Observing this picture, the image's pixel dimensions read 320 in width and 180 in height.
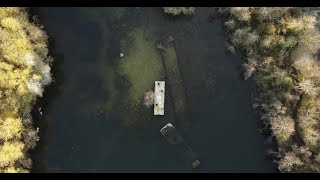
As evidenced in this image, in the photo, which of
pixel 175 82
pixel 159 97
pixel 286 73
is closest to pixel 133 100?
pixel 159 97

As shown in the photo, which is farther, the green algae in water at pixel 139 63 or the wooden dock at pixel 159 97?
the green algae in water at pixel 139 63

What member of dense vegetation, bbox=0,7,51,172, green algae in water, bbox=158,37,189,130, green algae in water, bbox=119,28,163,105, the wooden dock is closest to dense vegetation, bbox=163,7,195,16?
green algae in water, bbox=158,37,189,130

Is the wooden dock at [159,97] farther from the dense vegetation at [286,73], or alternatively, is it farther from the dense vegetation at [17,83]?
the dense vegetation at [17,83]

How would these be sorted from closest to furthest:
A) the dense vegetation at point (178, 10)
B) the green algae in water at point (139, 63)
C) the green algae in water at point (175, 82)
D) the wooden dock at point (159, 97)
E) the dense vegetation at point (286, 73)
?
1. the dense vegetation at point (286, 73)
2. the wooden dock at point (159, 97)
3. the green algae in water at point (175, 82)
4. the green algae in water at point (139, 63)
5. the dense vegetation at point (178, 10)

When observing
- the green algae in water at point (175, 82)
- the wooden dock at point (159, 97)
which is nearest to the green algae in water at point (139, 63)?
the wooden dock at point (159, 97)

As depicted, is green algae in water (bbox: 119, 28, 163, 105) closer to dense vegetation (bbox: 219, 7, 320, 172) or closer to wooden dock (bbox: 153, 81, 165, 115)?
wooden dock (bbox: 153, 81, 165, 115)

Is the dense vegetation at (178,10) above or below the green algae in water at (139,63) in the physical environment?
above

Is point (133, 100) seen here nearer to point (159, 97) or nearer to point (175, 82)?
point (159, 97)
